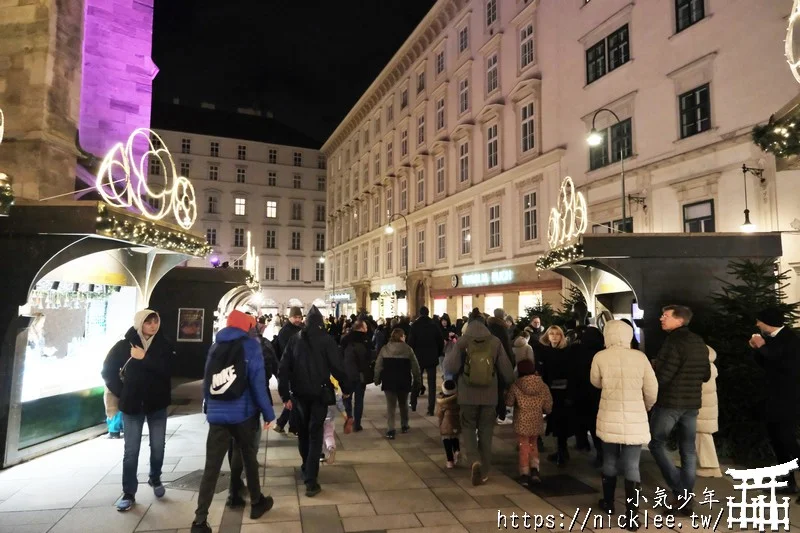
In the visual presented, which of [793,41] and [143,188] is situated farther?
[143,188]

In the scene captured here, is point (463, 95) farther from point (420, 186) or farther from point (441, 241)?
point (441, 241)

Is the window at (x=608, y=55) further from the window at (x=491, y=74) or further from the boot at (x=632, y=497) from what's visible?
the boot at (x=632, y=497)

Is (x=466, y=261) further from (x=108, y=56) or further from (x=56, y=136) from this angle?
(x=56, y=136)

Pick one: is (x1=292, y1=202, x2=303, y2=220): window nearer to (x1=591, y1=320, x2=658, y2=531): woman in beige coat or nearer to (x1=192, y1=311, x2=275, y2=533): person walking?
(x1=192, y1=311, x2=275, y2=533): person walking

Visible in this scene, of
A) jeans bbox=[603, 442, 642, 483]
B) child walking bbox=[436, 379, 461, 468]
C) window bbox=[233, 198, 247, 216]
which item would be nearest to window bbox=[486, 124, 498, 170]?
child walking bbox=[436, 379, 461, 468]

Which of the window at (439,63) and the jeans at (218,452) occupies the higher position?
the window at (439,63)

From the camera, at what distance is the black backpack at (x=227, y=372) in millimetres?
5059

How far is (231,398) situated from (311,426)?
1377 mm

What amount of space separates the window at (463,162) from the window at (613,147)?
9750mm

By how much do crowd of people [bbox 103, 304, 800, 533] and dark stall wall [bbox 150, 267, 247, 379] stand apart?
7.75 metres

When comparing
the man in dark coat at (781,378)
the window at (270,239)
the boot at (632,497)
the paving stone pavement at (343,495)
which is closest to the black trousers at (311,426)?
the paving stone pavement at (343,495)

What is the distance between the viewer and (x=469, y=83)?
2986 centimetres

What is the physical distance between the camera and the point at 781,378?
6.04m

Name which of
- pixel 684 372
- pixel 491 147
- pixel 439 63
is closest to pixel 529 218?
pixel 491 147
